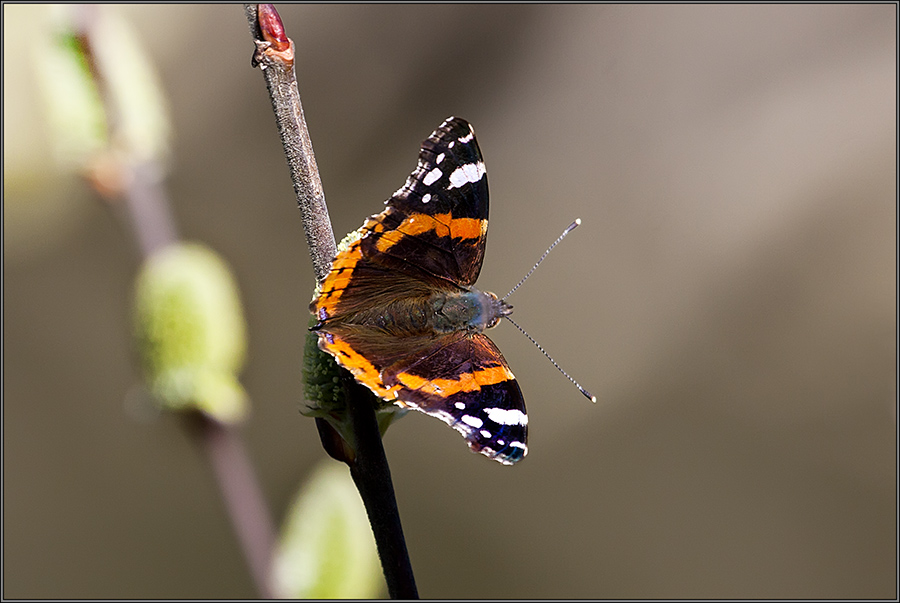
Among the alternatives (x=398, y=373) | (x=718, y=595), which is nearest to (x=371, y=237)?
(x=398, y=373)

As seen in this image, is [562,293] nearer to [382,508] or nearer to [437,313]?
[437,313]

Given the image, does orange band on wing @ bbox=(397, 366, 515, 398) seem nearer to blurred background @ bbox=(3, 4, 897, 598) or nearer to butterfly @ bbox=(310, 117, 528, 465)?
butterfly @ bbox=(310, 117, 528, 465)

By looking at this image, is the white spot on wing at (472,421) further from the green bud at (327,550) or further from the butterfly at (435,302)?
the green bud at (327,550)

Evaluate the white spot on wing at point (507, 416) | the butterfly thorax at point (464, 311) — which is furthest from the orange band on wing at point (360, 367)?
the butterfly thorax at point (464, 311)

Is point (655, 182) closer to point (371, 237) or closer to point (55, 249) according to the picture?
point (371, 237)

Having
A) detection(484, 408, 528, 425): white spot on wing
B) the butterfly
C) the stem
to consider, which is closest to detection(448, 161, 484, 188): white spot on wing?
the butterfly
